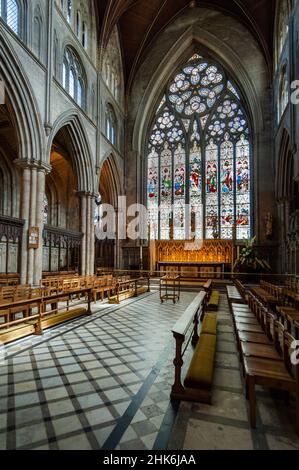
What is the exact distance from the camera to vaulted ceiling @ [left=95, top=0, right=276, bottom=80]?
15.5m

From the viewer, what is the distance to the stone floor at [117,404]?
2334 millimetres

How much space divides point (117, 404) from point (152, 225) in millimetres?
16552

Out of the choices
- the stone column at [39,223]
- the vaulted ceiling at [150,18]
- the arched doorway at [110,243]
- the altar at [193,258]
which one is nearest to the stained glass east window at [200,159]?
the altar at [193,258]

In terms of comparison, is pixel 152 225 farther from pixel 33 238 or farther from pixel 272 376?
pixel 272 376

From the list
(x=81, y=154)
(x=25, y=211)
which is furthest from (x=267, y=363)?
(x=81, y=154)

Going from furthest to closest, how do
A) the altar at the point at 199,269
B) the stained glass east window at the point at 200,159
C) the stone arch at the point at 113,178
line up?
the stone arch at the point at 113,178, the stained glass east window at the point at 200,159, the altar at the point at 199,269

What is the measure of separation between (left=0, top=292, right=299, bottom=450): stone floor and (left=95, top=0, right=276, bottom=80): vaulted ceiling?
17.3 m

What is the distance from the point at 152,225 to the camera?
19250 mm

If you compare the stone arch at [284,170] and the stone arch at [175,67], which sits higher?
the stone arch at [175,67]

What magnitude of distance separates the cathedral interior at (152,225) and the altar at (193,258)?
0.33ft

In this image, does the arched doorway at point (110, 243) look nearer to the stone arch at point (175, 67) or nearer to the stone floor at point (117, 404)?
the stone arch at point (175, 67)

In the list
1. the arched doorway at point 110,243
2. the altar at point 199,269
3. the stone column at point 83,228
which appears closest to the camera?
the stone column at point 83,228

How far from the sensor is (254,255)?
14641 millimetres
